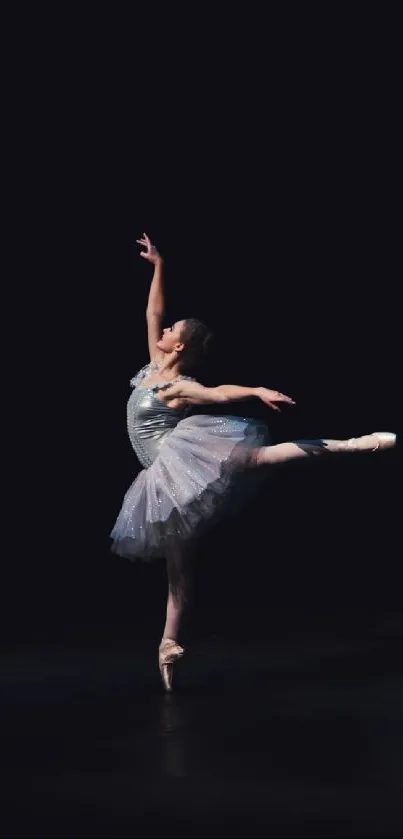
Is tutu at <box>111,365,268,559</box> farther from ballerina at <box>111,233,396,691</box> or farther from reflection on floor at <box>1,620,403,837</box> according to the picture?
reflection on floor at <box>1,620,403,837</box>

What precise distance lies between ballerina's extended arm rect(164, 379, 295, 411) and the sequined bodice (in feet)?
0.12

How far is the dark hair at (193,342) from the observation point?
3602 millimetres

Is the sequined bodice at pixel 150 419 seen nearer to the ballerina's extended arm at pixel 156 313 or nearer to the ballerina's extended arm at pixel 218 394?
the ballerina's extended arm at pixel 218 394

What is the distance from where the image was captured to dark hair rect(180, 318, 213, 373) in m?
3.60

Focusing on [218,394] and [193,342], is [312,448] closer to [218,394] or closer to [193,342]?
[218,394]

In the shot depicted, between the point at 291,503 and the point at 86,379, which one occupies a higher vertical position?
the point at 86,379

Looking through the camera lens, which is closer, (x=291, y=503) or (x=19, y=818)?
(x=19, y=818)

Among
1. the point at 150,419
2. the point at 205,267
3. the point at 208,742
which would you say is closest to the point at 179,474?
the point at 150,419

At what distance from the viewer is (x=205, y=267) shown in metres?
5.32

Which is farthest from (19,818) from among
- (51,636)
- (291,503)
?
(291,503)

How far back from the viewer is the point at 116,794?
7.66 feet

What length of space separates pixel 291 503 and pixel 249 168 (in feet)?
5.58

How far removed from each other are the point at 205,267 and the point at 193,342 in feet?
5.79

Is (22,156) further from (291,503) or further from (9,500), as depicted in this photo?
(291,503)
